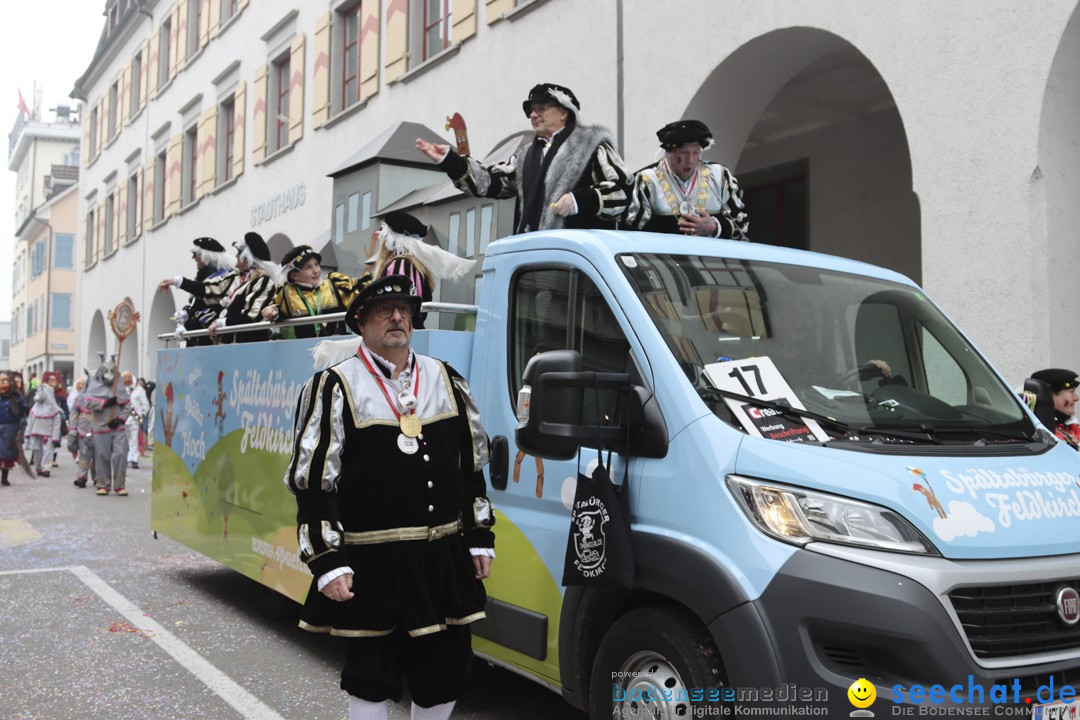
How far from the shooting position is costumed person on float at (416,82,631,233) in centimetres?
522

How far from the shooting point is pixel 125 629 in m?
6.60

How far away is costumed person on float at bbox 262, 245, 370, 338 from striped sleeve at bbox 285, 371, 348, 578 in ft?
11.7

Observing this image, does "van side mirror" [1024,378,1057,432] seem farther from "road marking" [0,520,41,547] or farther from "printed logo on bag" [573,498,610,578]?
"road marking" [0,520,41,547]

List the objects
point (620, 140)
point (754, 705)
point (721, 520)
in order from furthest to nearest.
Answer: point (620, 140), point (721, 520), point (754, 705)

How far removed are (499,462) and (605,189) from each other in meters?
1.63

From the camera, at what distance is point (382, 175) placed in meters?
14.7

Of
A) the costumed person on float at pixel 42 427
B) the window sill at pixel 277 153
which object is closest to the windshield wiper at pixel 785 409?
the window sill at pixel 277 153

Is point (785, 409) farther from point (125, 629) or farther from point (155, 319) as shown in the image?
point (155, 319)

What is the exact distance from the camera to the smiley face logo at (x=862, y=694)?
9.42 ft

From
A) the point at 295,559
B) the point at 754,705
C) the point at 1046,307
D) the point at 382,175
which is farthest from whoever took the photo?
the point at 382,175

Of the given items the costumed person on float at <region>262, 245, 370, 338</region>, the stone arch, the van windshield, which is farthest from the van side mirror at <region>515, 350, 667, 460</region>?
the stone arch

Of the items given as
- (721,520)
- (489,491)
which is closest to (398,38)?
(489,491)

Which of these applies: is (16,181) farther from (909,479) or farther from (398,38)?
(909,479)

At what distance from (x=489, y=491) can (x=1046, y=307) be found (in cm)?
489
